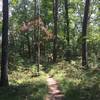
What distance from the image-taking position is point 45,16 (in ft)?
139

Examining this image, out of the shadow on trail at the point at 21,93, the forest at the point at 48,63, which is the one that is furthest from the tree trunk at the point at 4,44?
the shadow on trail at the point at 21,93

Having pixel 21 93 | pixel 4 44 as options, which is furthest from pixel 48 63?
pixel 21 93

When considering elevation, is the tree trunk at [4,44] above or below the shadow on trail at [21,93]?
above

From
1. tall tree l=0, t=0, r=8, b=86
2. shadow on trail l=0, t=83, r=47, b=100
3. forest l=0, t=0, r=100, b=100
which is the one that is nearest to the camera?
shadow on trail l=0, t=83, r=47, b=100

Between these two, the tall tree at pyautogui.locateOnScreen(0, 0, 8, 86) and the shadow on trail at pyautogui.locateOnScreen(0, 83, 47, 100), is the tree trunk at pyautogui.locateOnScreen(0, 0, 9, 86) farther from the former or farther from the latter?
the shadow on trail at pyautogui.locateOnScreen(0, 83, 47, 100)

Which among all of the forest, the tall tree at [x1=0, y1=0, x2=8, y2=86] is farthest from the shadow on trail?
the tall tree at [x1=0, y1=0, x2=8, y2=86]

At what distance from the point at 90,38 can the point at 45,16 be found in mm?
25943

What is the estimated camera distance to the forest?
42.9 feet

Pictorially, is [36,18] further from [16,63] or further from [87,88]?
[87,88]

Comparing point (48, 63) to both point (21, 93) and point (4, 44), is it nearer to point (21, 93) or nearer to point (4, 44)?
point (4, 44)

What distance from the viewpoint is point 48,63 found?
32031mm

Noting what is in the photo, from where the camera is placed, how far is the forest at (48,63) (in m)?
13.1

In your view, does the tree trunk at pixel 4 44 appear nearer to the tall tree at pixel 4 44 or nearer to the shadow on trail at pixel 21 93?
the tall tree at pixel 4 44

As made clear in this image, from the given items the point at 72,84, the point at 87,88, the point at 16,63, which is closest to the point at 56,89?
the point at 72,84
